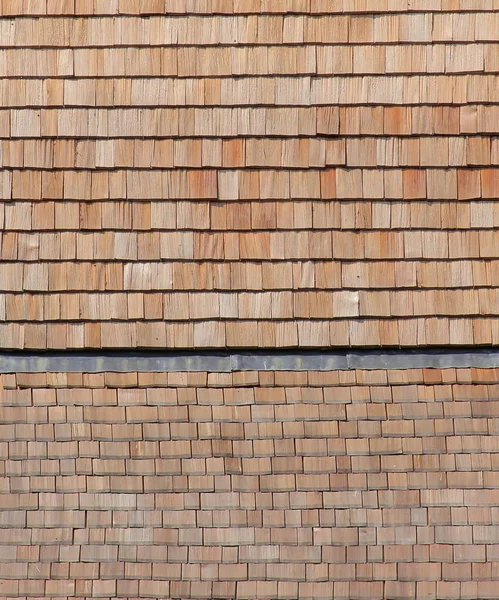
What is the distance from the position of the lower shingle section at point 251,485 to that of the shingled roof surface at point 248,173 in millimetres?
314

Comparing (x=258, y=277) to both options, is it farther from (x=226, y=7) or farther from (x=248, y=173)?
(x=226, y=7)

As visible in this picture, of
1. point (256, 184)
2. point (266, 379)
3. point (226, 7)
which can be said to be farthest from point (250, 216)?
point (226, 7)

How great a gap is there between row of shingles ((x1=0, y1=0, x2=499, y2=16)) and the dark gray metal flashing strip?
1893 millimetres

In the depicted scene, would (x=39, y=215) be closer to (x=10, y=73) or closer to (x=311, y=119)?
(x=10, y=73)

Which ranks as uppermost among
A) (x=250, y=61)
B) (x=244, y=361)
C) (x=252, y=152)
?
(x=250, y=61)

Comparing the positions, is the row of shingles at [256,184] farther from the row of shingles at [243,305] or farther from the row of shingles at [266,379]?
the row of shingles at [266,379]

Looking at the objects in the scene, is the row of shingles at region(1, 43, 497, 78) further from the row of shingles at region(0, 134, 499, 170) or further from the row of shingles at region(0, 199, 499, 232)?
the row of shingles at region(0, 199, 499, 232)

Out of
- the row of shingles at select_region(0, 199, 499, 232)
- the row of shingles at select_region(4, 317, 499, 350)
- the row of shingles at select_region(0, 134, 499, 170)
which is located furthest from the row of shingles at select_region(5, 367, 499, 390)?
the row of shingles at select_region(0, 134, 499, 170)

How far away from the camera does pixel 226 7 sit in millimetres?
3314

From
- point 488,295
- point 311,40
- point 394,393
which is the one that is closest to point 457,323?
point 488,295

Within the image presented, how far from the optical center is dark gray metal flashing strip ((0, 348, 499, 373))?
11.4ft

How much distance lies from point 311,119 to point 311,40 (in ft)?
1.38

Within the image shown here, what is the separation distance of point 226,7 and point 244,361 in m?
1.97

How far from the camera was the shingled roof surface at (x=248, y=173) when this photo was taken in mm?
3328
